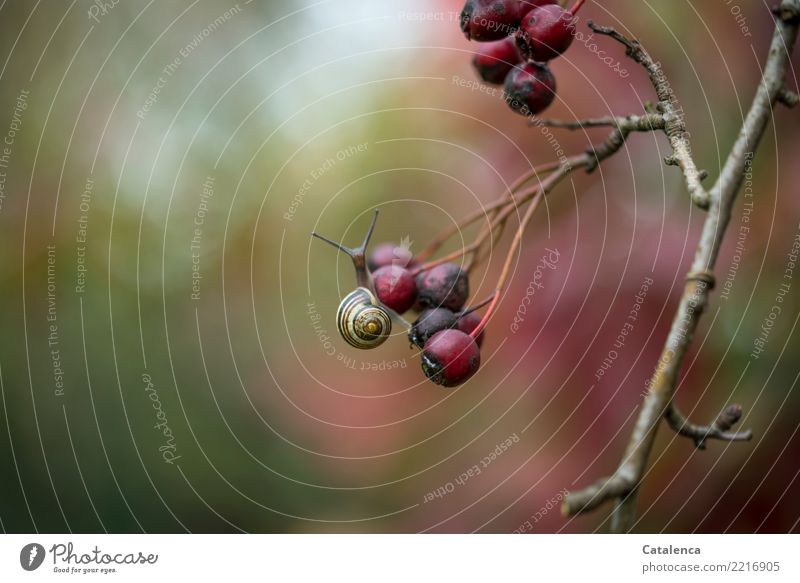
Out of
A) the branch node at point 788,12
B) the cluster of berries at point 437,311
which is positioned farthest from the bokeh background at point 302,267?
the cluster of berries at point 437,311

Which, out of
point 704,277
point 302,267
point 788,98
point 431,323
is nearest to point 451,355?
point 431,323

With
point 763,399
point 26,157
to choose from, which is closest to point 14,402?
point 26,157

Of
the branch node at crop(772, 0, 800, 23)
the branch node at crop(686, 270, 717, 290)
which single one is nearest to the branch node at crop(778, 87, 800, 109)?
the branch node at crop(772, 0, 800, 23)

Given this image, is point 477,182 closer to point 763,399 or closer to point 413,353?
point 413,353

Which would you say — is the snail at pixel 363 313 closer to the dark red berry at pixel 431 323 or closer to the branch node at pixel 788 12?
the dark red berry at pixel 431 323

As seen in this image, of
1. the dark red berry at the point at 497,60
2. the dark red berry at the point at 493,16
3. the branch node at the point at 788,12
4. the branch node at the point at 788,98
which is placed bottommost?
the branch node at the point at 788,98
